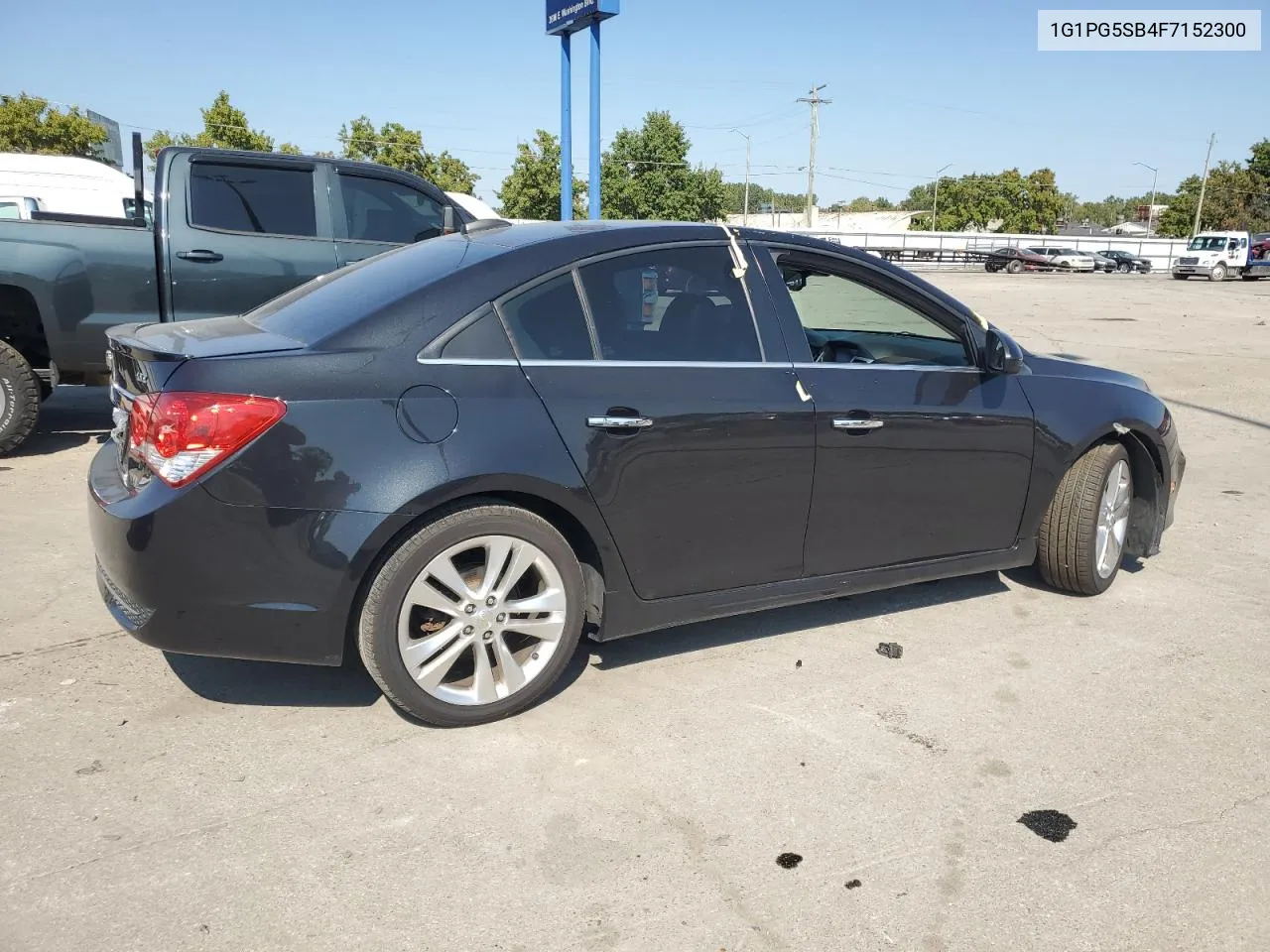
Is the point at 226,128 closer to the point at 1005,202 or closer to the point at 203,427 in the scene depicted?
the point at 203,427

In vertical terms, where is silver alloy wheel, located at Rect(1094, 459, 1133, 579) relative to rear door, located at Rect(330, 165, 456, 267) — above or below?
below

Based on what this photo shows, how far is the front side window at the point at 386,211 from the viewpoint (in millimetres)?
7527

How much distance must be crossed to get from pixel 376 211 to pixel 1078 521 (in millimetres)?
5306

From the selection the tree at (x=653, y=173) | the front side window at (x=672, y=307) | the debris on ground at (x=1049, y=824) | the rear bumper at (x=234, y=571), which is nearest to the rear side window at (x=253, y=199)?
the front side window at (x=672, y=307)

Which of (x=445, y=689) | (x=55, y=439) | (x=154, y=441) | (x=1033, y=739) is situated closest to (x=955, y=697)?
(x=1033, y=739)

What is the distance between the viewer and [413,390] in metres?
3.14

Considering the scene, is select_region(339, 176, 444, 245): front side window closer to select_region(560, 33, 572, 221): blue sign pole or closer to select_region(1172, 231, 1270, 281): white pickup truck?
select_region(560, 33, 572, 221): blue sign pole

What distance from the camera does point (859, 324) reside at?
4762mm

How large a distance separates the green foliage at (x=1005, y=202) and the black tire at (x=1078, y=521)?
99.0 meters

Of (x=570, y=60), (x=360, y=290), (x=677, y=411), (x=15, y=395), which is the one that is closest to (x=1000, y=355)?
Answer: (x=677, y=411)

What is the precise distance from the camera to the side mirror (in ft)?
13.8

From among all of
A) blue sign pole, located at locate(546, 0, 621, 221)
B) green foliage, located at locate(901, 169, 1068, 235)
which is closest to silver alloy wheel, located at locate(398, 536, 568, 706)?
blue sign pole, located at locate(546, 0, 621, 221)

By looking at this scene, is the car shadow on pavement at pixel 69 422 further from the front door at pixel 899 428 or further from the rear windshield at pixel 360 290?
the front door at pixel 899 428

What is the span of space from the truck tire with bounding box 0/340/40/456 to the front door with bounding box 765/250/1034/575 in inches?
205
